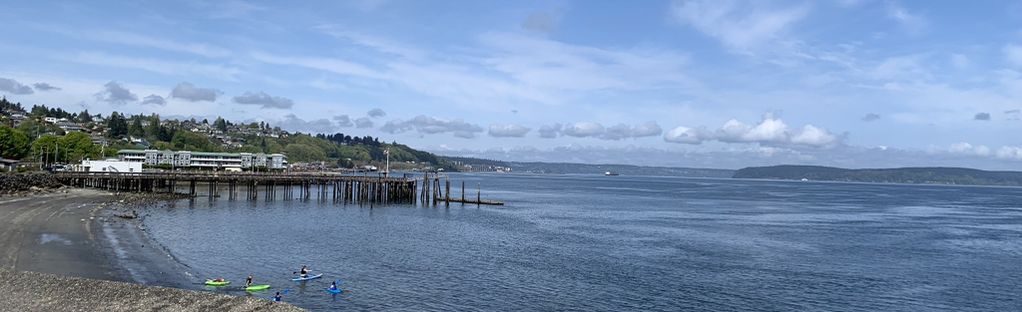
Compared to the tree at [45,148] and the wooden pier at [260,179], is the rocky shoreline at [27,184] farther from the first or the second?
the tree at [45,148]

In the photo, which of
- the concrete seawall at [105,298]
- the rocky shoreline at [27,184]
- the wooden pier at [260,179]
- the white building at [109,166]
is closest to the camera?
the concrete seawall at [105,298]

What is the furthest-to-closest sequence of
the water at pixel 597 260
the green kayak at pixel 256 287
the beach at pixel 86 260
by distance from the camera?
1. the water at pixel 597 260
2. the green kayak at pixel 256 287
3. the beach at pixel 86 260

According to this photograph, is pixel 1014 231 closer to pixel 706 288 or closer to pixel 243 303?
pixel 706 288

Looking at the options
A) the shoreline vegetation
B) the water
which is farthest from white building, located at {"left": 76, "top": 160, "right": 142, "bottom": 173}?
the water

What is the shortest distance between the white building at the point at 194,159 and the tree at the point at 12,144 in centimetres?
2596

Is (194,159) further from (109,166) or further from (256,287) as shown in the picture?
(256,287)

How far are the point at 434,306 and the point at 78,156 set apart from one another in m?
142

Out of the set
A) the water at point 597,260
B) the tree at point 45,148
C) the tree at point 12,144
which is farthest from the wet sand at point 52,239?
the tree at point 45,148

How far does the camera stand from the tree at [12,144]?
12462 centimetres

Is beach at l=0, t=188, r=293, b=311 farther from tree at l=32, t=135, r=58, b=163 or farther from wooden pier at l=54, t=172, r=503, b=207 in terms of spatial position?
tree at l=32, t=135, r=58, b=163

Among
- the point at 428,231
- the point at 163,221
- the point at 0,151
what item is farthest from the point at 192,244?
the point at 0,151

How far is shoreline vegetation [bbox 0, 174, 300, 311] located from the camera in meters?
26.7

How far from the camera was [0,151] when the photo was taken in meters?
124

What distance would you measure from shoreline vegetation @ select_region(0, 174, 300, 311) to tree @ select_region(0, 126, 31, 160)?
6138 cm
